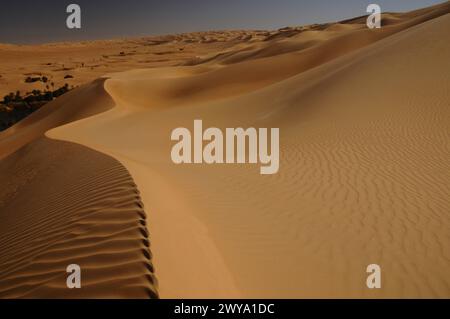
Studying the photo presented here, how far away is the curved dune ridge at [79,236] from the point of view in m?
3.19

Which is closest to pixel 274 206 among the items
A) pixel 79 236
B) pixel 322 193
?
pixel 322 193

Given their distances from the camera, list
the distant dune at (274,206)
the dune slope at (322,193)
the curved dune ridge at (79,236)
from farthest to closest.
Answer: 1. the dune slope at (322,193)
2. the distant dune at (274,206)
3. the curved dune ridge at (79,236)

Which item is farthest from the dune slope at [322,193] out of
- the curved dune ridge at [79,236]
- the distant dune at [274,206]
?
the curved dune ridge at [79,236]

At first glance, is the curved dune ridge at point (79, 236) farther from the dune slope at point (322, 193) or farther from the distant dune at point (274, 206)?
the dune slope at point (322, 193)

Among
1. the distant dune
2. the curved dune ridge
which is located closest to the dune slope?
the distant dune

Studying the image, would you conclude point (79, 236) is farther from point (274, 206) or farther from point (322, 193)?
point (322, 193)

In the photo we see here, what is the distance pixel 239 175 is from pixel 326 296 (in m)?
3.96

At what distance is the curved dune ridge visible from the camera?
319 cm

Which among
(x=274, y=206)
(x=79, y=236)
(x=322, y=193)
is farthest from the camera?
(x=322, y=193)

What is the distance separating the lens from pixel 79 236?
4.02 meters

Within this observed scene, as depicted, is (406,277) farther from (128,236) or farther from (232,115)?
(232,115)

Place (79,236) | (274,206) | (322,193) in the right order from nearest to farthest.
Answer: (79,236)
(274,206)
(322,193)

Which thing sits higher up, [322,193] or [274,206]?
[322,193]
